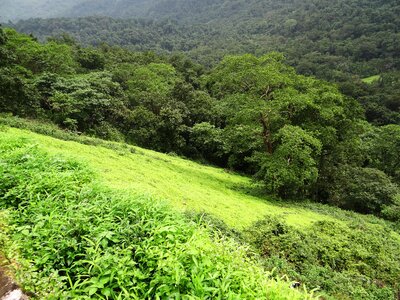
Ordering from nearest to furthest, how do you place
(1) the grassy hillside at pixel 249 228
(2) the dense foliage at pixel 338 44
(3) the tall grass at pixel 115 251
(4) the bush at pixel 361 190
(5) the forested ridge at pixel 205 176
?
(3) the tall grass at pixel 115 251, (5) the forested ridge at pixel 205 176, (1) the grassy hillside at pixel 249 228, (4) the bush at pixel 361 190, (2) the dense foliage at pixel 338 44

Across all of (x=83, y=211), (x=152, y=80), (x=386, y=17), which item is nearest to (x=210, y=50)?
(x=386, y=17)

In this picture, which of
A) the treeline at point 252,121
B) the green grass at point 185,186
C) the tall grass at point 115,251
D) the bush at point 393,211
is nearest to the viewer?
the tall grass at point 115,251

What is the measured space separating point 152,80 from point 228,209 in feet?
124

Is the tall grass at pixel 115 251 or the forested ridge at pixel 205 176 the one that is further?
the forested ridge at pixel 205 176

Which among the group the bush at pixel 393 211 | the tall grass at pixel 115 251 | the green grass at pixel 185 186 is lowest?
the bush at pixel 393 211

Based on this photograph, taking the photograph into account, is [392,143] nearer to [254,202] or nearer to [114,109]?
[254,202]

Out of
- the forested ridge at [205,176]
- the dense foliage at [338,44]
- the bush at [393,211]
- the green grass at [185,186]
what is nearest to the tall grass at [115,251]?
the forested ridge at [205,176]

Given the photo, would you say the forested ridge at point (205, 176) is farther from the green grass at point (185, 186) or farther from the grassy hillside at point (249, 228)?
the green grass at point (185, 186)

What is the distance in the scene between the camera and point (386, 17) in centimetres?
12794

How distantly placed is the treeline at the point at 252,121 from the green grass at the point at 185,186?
2.66m

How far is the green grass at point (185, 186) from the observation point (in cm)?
1393

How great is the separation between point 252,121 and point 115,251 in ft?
71.9

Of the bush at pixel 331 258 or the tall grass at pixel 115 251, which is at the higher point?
the tall grass at pixel 115 251

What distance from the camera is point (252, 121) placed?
83.7 ft
